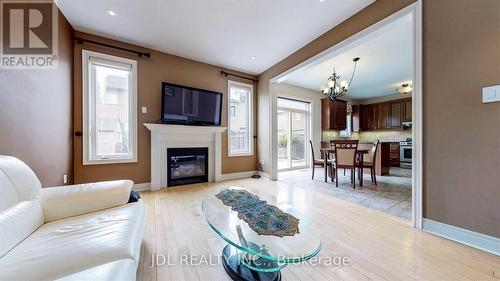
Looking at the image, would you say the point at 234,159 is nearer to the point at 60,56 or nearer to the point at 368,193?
the point at 368,193

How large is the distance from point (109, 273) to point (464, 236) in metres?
2.73

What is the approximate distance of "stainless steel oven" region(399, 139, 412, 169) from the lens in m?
5.93

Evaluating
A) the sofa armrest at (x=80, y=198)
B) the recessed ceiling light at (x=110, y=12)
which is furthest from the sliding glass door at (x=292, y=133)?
the sofa armrest at (x=80, y=198)

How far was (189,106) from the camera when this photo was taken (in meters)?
3.72

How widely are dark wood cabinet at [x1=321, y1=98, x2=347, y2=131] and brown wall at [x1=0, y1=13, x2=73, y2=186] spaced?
21.0 feet

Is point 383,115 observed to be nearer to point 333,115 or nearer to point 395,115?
point 395,115

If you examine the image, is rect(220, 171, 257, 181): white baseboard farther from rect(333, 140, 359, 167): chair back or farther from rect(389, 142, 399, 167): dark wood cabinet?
rect(389, 142, 399, 167): dark wood cabinet

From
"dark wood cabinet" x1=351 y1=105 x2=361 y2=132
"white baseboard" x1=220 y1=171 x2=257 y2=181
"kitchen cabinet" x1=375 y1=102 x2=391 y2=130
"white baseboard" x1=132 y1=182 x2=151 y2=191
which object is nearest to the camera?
"white baseboard" x1=132 y1=182 x2=151 y2=191

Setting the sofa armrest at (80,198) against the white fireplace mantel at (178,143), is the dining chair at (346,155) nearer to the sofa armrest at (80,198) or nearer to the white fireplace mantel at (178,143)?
the white fireplace mantel at (178,143)

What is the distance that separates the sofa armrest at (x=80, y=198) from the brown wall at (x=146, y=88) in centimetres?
188

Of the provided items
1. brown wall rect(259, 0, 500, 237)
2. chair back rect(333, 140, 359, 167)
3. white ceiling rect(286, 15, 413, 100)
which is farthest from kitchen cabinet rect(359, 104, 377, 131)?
brown wall rect(259, 0, 500, 237)

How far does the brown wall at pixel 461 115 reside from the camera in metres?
1.55

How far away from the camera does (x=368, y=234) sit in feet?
6.04

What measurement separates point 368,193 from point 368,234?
162 centimetres
